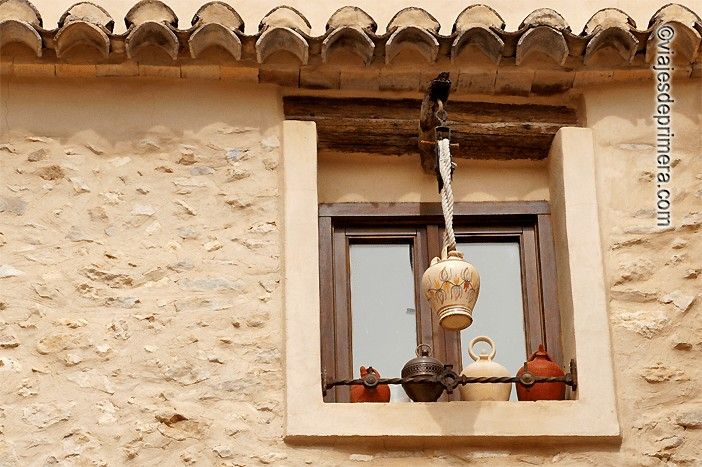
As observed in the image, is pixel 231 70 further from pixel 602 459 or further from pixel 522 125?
pixel 602 459

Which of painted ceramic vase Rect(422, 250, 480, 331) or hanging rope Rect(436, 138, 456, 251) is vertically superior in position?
hanging rope Rect(436, 138, 456, 251)

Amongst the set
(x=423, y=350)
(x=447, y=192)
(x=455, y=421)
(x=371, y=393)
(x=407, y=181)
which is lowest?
(x=455, y=421)

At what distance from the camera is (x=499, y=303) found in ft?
22.6

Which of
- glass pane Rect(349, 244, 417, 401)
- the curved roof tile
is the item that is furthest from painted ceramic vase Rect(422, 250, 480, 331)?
the curved roof tile

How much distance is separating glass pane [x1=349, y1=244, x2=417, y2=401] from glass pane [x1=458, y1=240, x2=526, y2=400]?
23cm

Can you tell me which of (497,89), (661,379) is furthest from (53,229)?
(661,379)

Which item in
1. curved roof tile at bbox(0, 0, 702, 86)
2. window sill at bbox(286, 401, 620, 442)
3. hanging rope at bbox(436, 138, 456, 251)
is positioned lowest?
window sill at bbox(286, 401, 620, 442)

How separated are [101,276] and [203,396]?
23.9 inches

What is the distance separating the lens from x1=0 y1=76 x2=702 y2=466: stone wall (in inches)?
246

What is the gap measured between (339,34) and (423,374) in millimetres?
1341

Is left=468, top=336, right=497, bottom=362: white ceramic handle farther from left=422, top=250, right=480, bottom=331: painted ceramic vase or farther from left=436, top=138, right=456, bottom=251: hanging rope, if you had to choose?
left=436, top=138, right=456, bottom=251: hanging rope

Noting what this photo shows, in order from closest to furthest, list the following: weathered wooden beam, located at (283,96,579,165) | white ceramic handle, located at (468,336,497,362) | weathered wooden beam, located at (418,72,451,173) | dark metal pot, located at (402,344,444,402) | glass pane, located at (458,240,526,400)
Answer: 1. dark metal pot, located at (402,344,444,402)
2. white ceramic handle, located at (468,336,497,362)
3. weathered wooden beam, located at (418,72,451,173)
4. glass pane, located at (458,240,526,400)
5. weathered wooden beam, located at (283,96,579,165)

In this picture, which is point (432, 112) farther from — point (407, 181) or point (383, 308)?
point (383, 308)

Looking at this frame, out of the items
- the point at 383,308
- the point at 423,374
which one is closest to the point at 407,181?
the point at 383,308
